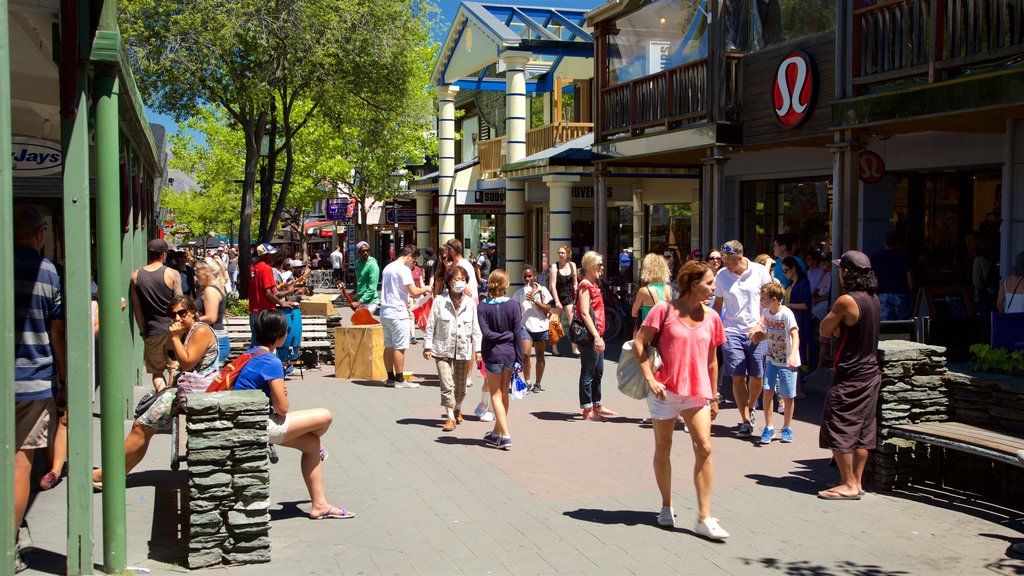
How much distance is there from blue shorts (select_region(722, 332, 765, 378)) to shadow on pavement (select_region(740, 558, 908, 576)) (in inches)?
143

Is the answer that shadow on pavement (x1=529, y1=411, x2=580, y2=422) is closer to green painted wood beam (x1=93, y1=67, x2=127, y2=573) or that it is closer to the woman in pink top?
the woman in pink top

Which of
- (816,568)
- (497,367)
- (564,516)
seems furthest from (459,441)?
(816,568)

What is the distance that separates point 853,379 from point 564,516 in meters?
2.27

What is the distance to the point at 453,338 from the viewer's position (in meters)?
9.64

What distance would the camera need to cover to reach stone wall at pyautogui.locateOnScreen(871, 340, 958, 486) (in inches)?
286

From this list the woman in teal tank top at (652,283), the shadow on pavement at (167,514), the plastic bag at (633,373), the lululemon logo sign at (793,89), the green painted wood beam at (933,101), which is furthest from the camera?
the lululemon logo sign at (793,89)

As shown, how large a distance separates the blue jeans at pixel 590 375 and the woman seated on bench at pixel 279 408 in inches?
161

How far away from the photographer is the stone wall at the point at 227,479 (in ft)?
17.9

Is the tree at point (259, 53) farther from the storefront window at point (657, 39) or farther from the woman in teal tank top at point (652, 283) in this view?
the woman in teal tank top at point (652, 283)

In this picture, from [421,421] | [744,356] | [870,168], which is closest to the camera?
[744,356]

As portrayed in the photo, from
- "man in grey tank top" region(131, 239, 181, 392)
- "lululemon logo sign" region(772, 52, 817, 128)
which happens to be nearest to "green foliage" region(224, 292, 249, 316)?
"man in grey tank top" region(131, 239, 181, 392)

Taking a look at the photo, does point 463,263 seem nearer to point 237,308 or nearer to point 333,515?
point 333,515

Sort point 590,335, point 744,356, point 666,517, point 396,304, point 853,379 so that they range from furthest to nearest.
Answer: point 396,304 → point 590,335 → point 744,356 → point 853,379 → point 666,517

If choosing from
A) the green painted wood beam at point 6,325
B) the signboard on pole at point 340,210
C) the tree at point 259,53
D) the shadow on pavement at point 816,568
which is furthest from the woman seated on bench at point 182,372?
the signboard on pole at point 340,210
